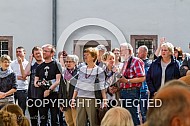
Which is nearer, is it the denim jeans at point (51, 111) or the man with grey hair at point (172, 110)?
the man with grey hair at point (172, 110)

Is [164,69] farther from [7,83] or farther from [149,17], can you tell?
[149,17]

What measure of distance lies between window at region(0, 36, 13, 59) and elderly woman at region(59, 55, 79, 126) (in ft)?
32.9

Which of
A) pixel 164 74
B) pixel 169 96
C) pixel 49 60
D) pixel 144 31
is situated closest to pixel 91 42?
pixel 144 31

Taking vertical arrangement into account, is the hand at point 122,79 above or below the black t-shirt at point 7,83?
above

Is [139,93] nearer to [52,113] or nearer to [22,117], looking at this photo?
[52,113]

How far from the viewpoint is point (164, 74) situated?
7.82 metres

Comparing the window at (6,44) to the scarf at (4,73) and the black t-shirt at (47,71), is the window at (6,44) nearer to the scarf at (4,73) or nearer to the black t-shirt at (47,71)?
the scarf at (4,73)

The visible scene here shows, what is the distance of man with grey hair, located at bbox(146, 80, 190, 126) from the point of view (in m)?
1.81

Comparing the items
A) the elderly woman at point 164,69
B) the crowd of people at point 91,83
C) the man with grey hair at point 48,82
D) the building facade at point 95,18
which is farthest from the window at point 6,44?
the elderly woman at point 164,69

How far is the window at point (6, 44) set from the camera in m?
18.4

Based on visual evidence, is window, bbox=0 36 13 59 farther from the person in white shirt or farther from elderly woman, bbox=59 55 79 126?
elderly woman, bbox=59 55 79 126

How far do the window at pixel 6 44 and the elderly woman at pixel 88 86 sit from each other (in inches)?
424

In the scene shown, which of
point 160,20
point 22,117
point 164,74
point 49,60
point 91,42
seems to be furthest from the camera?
point 160,20

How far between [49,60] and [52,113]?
97cm
